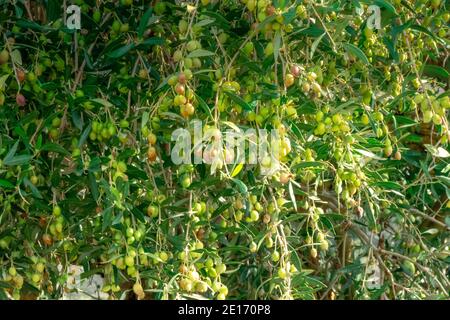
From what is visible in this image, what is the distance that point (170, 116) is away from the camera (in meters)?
1.46

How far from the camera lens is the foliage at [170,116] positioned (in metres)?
1.43

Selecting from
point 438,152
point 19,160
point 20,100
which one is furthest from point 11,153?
point 438,152

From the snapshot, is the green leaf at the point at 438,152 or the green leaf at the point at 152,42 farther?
the green leaf at the point at 438,152

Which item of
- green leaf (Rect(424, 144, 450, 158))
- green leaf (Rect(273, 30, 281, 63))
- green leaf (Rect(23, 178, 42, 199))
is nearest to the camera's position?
green leaf (Rect(273, 30, 281, 63))

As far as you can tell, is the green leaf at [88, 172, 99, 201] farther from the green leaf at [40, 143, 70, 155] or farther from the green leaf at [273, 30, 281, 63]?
the green leaf at [273, 30, 281, 63]

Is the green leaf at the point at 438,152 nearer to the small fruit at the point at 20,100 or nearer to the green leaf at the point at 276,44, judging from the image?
the green leaf at the point at 276,44

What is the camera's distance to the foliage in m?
1.43

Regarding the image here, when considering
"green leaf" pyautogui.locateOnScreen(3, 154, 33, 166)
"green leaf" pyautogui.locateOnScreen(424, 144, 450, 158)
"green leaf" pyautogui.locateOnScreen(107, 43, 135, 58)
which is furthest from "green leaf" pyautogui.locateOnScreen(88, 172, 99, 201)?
"green leaf" pyautogui.locateOnScreen(424, 144, 450, 158)

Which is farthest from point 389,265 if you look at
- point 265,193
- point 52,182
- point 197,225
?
point 52,182

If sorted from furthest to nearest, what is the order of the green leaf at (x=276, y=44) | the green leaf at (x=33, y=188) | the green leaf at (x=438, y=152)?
the green leaf at (x=438, y=152) → the green leaf at (x=33, y=188) → the green leaf at (x=276, y=44)

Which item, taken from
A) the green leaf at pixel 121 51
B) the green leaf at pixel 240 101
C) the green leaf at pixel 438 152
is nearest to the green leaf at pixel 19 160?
the green leaf at pixel 121 51

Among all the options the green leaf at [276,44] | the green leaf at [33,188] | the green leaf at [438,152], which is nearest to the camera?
the green leaf at [276,44]
